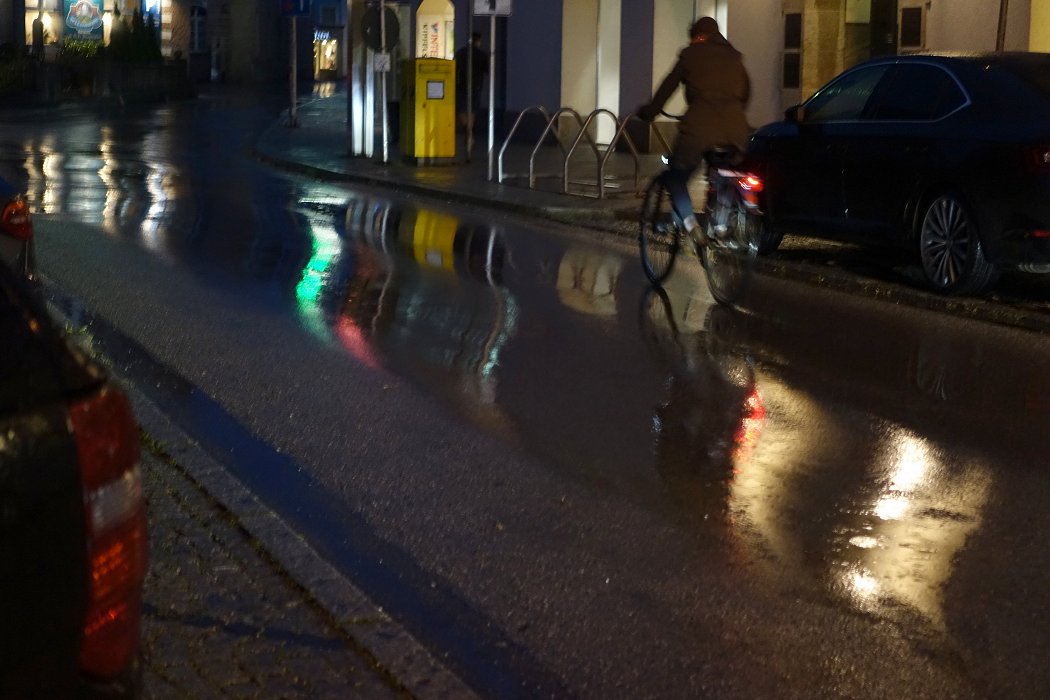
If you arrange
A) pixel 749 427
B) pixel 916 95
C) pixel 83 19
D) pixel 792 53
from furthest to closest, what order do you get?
pixel 83 19 → pixel 792 53 → pixel 916 95 → pixel 749 427

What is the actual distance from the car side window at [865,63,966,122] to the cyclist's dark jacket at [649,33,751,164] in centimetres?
119

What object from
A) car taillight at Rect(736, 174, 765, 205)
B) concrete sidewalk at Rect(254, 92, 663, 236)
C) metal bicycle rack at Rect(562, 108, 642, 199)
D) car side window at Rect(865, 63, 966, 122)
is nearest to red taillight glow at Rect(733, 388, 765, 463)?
car taillight at Rect(736, 174, 765, 205)

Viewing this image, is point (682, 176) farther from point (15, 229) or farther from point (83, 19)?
point (83, 19)

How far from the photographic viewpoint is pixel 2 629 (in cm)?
255

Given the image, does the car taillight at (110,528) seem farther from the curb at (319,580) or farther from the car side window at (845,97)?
the car side window at (845,97)

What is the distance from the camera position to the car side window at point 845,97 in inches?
474

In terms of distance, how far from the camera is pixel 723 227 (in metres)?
10.6

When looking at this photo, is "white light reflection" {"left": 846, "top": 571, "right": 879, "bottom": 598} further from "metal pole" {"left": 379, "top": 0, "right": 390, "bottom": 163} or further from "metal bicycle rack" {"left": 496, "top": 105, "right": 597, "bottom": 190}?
"metal pole" {"left": 379, "top": 0, "right": 390, "bottom": 163}

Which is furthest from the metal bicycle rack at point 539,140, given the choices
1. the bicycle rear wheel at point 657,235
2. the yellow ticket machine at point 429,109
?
the bicycle rear wheel at point 657,235

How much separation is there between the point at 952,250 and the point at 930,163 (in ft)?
2.07

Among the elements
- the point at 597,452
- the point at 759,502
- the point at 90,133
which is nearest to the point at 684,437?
the point at 597,452

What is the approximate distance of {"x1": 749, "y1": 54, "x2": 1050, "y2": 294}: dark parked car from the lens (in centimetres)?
1020

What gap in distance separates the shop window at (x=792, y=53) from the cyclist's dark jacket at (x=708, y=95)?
37.5 ft

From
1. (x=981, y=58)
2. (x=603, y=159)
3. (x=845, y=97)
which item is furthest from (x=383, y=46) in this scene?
(x=981, y=58)
